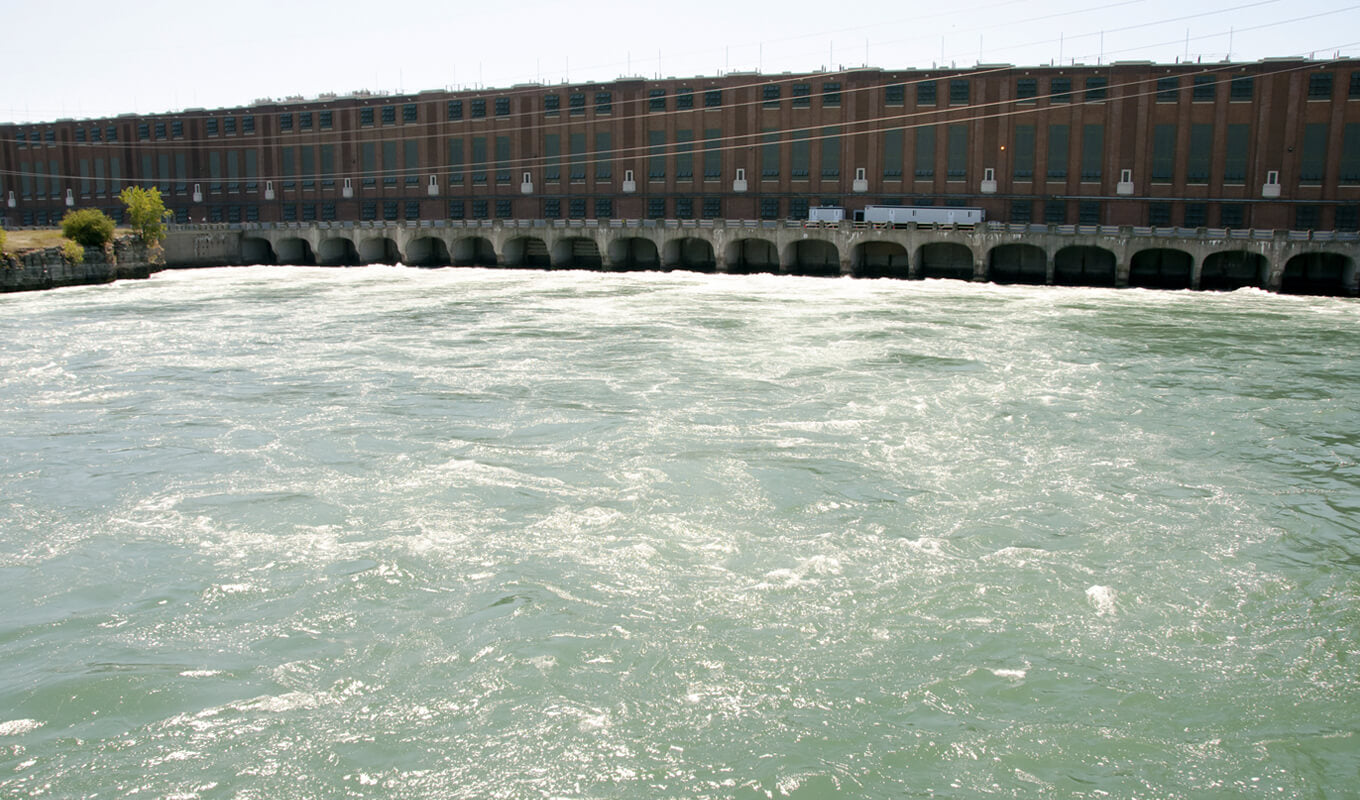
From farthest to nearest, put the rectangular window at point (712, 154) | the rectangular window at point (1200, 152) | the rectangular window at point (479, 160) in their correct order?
1. the rectangular window at point (479, 160)
2. the rectangular window at point (712, 154)
3. the rectangular window at point (1200, 152)

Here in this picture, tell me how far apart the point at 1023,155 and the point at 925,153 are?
688 cm

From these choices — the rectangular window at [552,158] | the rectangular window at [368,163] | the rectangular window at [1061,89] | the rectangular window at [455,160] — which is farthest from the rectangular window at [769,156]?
the rectangular window at [368,163]

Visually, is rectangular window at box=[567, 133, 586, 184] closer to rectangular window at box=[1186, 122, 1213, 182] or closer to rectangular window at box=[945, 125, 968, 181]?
rectangular window at box=[945, 125, 968, 181]

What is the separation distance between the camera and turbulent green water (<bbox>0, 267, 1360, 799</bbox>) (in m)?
11.3

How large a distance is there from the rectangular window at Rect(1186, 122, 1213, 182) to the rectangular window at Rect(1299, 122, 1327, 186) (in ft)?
18.4

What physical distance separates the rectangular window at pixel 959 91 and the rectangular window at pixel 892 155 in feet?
14.8

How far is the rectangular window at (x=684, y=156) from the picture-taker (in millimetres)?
88312

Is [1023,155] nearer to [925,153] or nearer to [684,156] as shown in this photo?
[925,153]

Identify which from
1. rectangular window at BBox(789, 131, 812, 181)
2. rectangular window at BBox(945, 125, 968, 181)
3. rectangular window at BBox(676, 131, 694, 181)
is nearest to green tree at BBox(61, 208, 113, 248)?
rectangular window at BBox(676, 131, 694, 181)

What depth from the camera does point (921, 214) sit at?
261ft

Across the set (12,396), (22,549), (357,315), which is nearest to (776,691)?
(22,549)

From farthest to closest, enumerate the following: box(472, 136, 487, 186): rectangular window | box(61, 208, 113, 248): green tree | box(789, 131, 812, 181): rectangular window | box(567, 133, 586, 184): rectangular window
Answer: box(472, 136, 487, 186): rectangular window < box(567, 133, 586, 184): rectangular window < box(789, 131, 812, 181): rectangular window < box(61, 208, 113, 248): green tree

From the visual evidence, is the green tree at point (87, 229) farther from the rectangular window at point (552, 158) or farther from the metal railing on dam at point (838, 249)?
the rectangular window at point (552, 158)

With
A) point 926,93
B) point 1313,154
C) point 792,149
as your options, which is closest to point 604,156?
point 792,149
